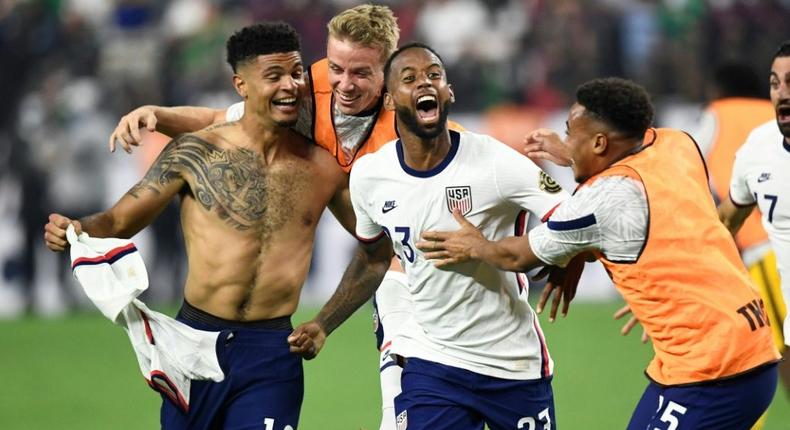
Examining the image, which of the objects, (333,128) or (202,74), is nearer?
(333,128)

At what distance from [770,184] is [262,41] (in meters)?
2.72

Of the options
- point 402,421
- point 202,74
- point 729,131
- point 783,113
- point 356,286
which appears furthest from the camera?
point 202,74

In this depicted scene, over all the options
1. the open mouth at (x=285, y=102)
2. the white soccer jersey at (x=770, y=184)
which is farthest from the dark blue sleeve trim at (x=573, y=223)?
the white soccer jersey at (x=770, y=184)

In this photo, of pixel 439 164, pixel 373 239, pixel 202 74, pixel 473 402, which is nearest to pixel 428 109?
pixel 439 164

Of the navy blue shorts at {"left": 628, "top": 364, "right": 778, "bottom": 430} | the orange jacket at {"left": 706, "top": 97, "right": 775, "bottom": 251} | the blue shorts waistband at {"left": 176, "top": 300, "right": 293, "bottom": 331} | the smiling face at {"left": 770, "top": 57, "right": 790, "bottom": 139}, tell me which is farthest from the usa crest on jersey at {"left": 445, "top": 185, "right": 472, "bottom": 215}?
the orange jacket at {"left": 706, "top": 97, "right": 775, "bottom": 251}

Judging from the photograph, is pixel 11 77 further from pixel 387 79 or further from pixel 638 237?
pixel 638 237

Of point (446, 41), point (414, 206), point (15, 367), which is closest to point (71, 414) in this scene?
point (15, 367)

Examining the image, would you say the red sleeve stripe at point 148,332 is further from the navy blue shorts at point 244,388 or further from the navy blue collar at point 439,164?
the navy blue collar at point 439,164

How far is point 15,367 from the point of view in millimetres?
11992

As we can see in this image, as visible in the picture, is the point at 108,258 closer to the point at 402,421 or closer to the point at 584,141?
the point at 402,421

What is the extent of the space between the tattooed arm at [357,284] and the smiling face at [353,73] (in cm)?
67

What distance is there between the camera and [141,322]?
5.83 m

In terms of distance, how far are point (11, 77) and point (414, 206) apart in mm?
10440

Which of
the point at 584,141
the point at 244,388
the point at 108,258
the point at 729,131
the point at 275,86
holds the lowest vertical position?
the point at 244,388
